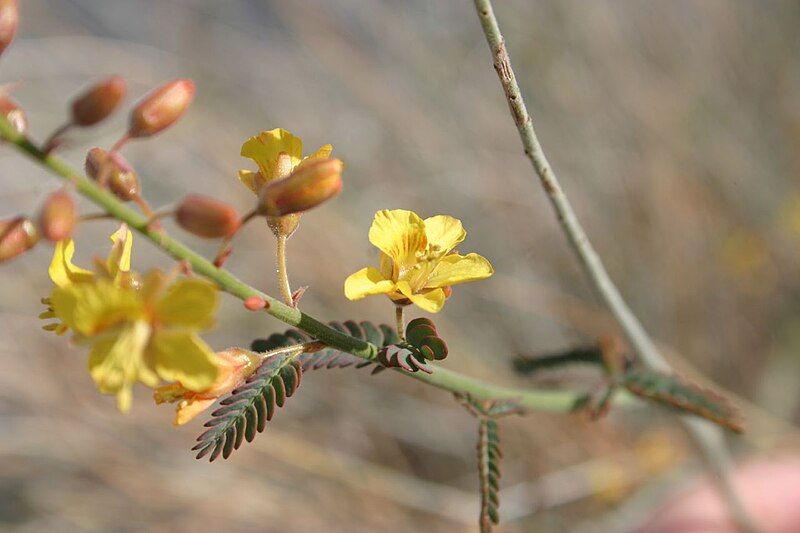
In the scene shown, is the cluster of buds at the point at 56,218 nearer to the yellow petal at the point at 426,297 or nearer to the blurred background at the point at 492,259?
the yellow petal at the point at 426,297

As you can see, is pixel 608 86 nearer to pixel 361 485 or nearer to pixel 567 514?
pixel 567 514

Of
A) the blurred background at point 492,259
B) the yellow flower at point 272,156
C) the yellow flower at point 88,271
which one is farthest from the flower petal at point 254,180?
the blurred background at point 492,259

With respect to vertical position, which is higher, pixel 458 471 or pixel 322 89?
pixel 322 89

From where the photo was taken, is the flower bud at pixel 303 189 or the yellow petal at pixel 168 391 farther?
the yellow petal at pixel 168 391

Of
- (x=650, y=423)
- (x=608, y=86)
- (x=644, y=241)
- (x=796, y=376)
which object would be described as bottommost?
(x=650, y=423)

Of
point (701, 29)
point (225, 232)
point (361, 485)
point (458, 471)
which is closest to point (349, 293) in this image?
point (225, 232)

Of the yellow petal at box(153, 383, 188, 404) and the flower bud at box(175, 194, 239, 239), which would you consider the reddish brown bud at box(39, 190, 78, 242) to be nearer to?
the flower bud at box(175, 194, 239, 239)
